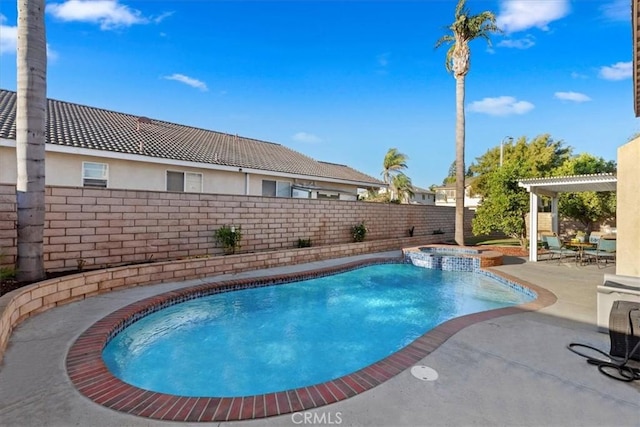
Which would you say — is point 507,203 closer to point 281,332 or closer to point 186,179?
point 281,332

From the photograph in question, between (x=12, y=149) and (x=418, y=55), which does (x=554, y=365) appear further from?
(x=418, y=55)

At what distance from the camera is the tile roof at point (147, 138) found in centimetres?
1132

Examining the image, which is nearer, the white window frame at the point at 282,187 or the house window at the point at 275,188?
the house window at the point at 275,188

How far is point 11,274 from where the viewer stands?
5.99 m

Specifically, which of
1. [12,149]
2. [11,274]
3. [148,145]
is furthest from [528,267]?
[12,149]

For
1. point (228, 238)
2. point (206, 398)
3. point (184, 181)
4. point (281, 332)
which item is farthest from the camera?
point (184, 181)

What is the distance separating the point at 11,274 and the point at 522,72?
77.2ft

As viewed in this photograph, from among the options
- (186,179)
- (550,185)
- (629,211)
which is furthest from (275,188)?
(629,211)

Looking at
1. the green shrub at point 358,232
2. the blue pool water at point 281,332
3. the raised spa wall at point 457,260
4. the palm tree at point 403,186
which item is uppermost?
the palm tree at point 403,186

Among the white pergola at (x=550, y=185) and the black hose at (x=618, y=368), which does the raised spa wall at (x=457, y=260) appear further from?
the black hose at (x=618, y=368)

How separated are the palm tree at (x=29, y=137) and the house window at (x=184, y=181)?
6701 mm

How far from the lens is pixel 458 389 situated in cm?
344

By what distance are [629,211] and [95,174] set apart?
1517 cm

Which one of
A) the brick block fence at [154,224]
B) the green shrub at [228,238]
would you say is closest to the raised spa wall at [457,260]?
the brick block fence at [154,224]
